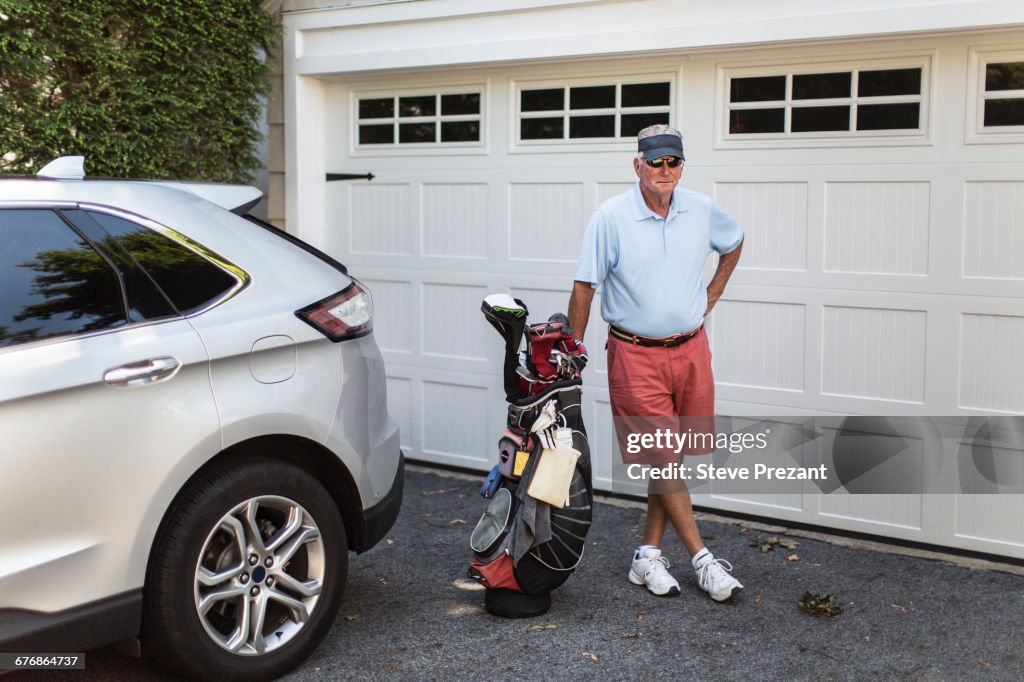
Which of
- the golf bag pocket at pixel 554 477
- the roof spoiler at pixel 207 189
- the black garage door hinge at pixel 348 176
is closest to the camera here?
the roof spoiler at pixel 207 189

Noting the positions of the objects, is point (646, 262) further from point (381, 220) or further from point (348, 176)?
point (348, 176)

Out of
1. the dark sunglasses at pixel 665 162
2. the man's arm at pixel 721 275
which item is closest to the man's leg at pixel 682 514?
the man's arm at pixel 721 275

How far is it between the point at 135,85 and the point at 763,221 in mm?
3233

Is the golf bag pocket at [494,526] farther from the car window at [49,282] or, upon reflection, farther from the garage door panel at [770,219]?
the garage door panel at [770,219]

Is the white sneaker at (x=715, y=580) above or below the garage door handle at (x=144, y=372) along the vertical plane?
below

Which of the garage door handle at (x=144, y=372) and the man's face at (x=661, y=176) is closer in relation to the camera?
the garage door handle at (x=144, y=372)

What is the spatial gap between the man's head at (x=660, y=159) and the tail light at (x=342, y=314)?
47.4 inches

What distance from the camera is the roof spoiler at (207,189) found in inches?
139

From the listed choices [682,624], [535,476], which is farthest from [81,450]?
[682,624]

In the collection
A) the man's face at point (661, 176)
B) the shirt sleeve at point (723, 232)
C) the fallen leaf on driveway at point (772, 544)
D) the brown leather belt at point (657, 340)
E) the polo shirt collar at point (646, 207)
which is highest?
the man's face at point (661, 176)

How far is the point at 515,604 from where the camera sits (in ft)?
14.1

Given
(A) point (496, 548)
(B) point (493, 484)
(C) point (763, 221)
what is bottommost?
(A) point (496, 548)

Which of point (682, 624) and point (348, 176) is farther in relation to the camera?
point (348, 176)

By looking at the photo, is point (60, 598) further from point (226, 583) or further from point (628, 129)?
point (628, 129)
